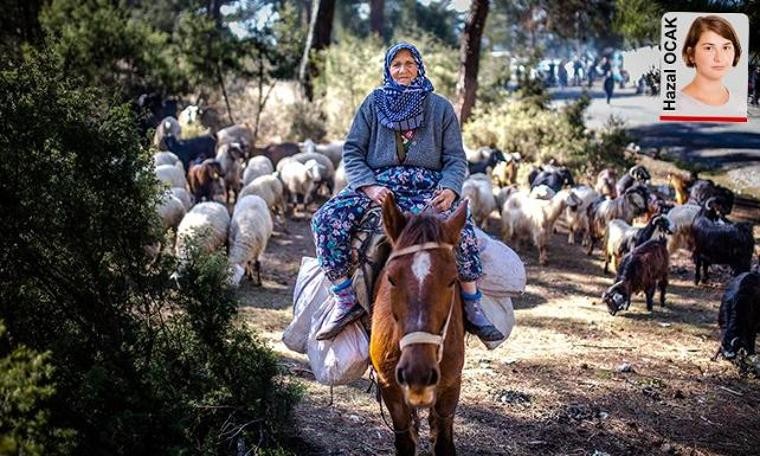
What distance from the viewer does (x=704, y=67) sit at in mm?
7688

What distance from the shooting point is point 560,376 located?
6.76 metres

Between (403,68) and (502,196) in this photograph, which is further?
(502,196)

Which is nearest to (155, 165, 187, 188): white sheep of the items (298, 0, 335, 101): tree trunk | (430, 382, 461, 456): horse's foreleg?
(430, 382, 461, 456): horse's foreleg

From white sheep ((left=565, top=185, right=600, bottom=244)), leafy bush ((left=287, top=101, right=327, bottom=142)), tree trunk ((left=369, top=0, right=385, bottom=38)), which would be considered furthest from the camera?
tree trunk ((left=369, top=0, right=385, bottom=38))

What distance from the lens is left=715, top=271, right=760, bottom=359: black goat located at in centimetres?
700

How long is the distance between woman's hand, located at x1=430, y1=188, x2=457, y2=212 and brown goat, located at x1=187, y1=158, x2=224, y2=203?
9.43 m

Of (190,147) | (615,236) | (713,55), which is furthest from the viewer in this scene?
(190,147)

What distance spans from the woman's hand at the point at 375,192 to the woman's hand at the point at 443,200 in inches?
10.5

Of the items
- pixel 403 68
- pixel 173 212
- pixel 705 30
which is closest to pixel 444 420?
pixel 403 68

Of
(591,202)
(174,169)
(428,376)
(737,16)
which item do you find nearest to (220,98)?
(174,169)

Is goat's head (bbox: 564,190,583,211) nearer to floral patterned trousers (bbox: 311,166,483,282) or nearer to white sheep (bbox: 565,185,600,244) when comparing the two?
white sheep (bbox: 565,185,600,244)

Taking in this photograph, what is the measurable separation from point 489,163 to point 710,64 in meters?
8.74

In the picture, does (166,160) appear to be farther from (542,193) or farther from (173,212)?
(542,193)

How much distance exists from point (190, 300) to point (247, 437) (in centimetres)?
90
